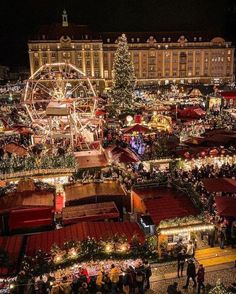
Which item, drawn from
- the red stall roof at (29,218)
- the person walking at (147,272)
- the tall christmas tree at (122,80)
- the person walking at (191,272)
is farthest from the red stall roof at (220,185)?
the tall christmas tree at (122,80)

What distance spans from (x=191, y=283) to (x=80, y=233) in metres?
4.12

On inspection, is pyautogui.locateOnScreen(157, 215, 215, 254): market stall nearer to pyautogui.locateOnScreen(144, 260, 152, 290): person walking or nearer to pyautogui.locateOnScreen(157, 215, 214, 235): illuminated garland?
pyautogui.locateOnScreen(157, 215, 214, 235): illuminated garland

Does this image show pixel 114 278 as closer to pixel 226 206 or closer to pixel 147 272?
pixel 147 272

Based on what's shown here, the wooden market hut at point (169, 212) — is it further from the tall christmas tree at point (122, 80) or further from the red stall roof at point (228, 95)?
the red stall roof at point (228, 95)

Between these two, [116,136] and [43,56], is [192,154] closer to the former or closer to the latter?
[116,136]

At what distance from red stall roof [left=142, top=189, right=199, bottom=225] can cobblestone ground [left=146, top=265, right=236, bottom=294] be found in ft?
6.75

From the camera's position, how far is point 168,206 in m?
14.8

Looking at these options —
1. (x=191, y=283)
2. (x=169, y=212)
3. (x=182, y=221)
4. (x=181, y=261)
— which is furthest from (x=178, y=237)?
(x=191, y=283)

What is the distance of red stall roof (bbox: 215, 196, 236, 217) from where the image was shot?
46.3 feet

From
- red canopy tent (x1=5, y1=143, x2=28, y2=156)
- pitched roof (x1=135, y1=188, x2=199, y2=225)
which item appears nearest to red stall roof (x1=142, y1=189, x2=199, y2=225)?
pitched roof (x1=135, y1=188, x2=199, y2=225)

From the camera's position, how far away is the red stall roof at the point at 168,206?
1401cm

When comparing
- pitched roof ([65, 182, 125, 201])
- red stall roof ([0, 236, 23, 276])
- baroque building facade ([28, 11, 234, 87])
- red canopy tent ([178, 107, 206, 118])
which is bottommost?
red stall roof ([0, 236, 23, 276])

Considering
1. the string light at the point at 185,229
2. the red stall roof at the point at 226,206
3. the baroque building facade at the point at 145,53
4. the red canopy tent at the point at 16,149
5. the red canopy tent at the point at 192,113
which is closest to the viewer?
the string light at the point at 185,229

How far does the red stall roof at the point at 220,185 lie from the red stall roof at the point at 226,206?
1453 mm
